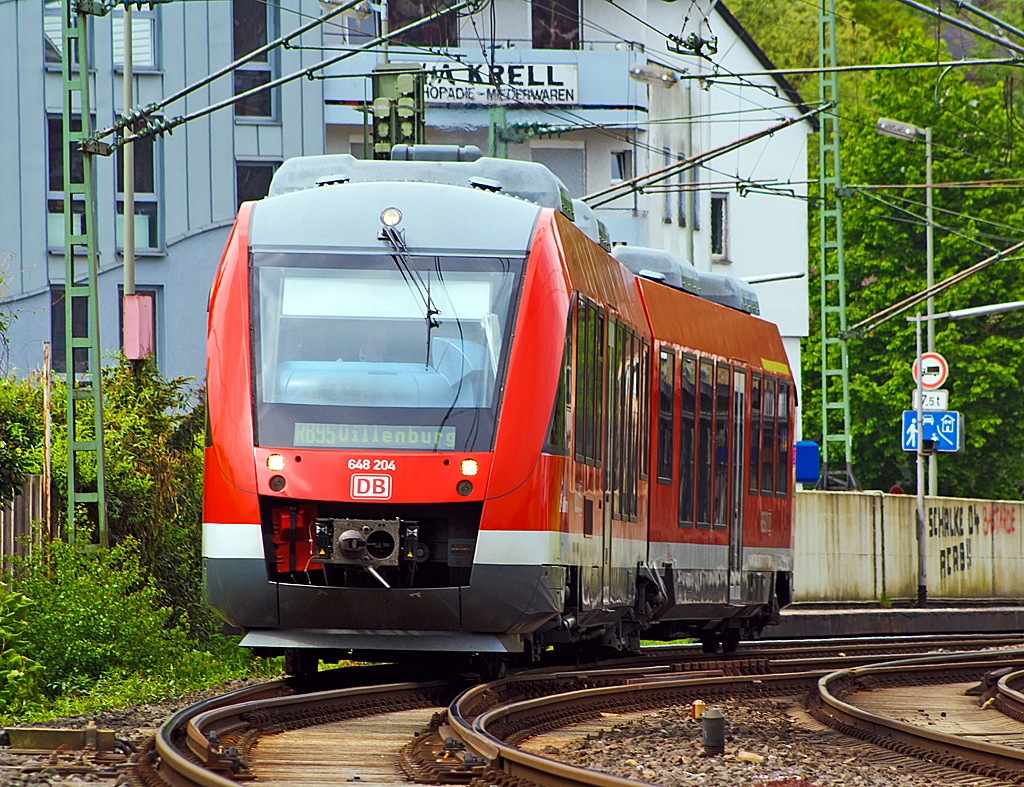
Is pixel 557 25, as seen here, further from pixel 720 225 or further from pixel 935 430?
pixel 935 430

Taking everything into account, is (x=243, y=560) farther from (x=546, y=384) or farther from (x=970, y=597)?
(x=970, y=597)

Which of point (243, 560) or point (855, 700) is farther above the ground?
point (243, 560)

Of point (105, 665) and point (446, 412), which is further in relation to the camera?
point (105, 665)

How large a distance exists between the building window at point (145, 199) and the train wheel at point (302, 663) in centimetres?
2336

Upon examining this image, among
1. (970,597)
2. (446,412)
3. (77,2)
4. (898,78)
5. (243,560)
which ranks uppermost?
(898,78)

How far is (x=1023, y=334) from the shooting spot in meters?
61.0

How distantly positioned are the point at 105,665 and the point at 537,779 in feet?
20.7

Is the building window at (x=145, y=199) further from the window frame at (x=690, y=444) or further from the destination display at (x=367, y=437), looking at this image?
the destination display at (x=367, y=437)

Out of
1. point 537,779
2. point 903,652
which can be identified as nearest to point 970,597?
point 903,652

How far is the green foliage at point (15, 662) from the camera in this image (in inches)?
505

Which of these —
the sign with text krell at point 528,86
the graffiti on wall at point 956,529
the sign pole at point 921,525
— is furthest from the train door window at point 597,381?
the sign with text krell at point 528,86

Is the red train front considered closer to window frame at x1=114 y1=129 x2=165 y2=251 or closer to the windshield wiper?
the windshield wiper

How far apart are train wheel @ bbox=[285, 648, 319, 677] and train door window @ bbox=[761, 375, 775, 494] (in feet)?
26.5

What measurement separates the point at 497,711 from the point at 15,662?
3.29 meters
